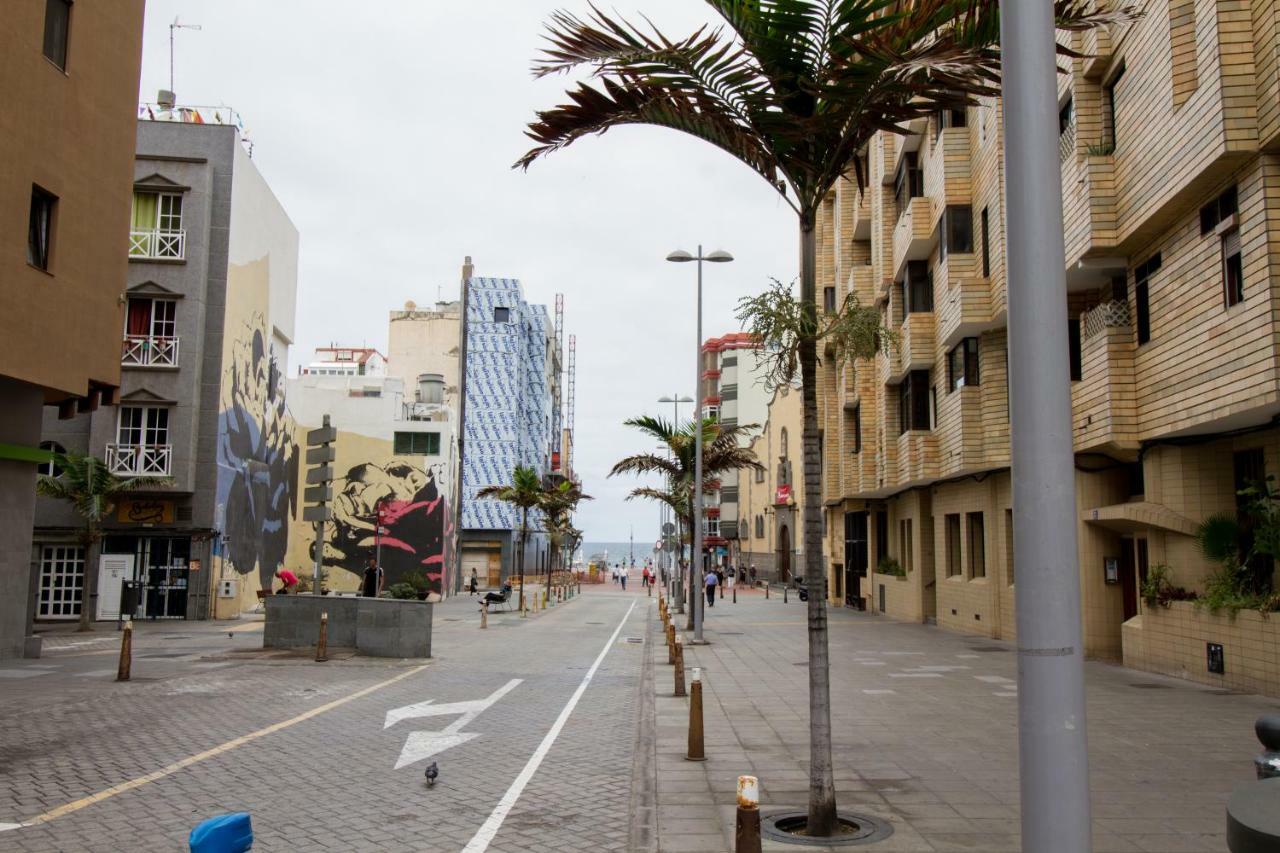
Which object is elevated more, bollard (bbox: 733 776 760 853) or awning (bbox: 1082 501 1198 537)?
awning (bbox: 1082 501 1198 537)

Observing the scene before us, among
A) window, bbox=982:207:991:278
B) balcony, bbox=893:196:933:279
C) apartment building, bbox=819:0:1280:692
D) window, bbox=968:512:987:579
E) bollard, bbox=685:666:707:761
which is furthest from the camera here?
balcony, bbox=893:196:933:279

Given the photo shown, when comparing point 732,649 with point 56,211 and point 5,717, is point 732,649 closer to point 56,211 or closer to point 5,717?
point 5,717

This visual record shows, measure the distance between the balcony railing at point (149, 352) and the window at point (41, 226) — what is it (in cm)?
1377

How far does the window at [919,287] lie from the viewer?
29062 millimetres

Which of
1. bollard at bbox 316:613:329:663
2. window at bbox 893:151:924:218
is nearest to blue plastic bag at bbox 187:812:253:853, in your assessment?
bollard at bbox 316:613:329:663

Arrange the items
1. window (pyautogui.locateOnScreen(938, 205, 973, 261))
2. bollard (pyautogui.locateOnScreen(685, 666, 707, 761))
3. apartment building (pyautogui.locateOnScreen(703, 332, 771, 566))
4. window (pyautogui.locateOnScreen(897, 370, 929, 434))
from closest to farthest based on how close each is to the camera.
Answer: bollard (pyautogui.locateOnScreen(685, 666, 707, 761)), window (pyautogui.locateOnScreen(938, 205, 973, 261)), window (pyautogui.locateOnScreen(897, 370, 929, 434)), apartment building (pyautogui.locateOnScreen(703, 332, 771, 566))

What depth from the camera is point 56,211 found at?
736 inches

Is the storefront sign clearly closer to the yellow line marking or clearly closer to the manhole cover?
the yellow line marking

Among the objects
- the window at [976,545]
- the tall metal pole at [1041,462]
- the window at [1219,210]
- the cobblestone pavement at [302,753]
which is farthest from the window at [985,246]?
the tall metal pole at [1041,462]

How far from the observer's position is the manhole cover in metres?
6.62

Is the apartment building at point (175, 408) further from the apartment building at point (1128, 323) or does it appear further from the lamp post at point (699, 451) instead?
the apartment building at point (1128, 323)

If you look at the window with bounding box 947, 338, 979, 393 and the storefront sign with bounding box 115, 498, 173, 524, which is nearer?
the window with bounding box 947, 338, 979, 393

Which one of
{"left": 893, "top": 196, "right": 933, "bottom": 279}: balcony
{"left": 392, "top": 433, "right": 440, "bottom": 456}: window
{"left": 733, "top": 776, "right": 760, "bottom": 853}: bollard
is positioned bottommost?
{"left": 733, "top": 776, "right": 760, "bottom": 853}: bollard

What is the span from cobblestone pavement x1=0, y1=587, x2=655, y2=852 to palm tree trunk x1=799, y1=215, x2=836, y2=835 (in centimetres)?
128
